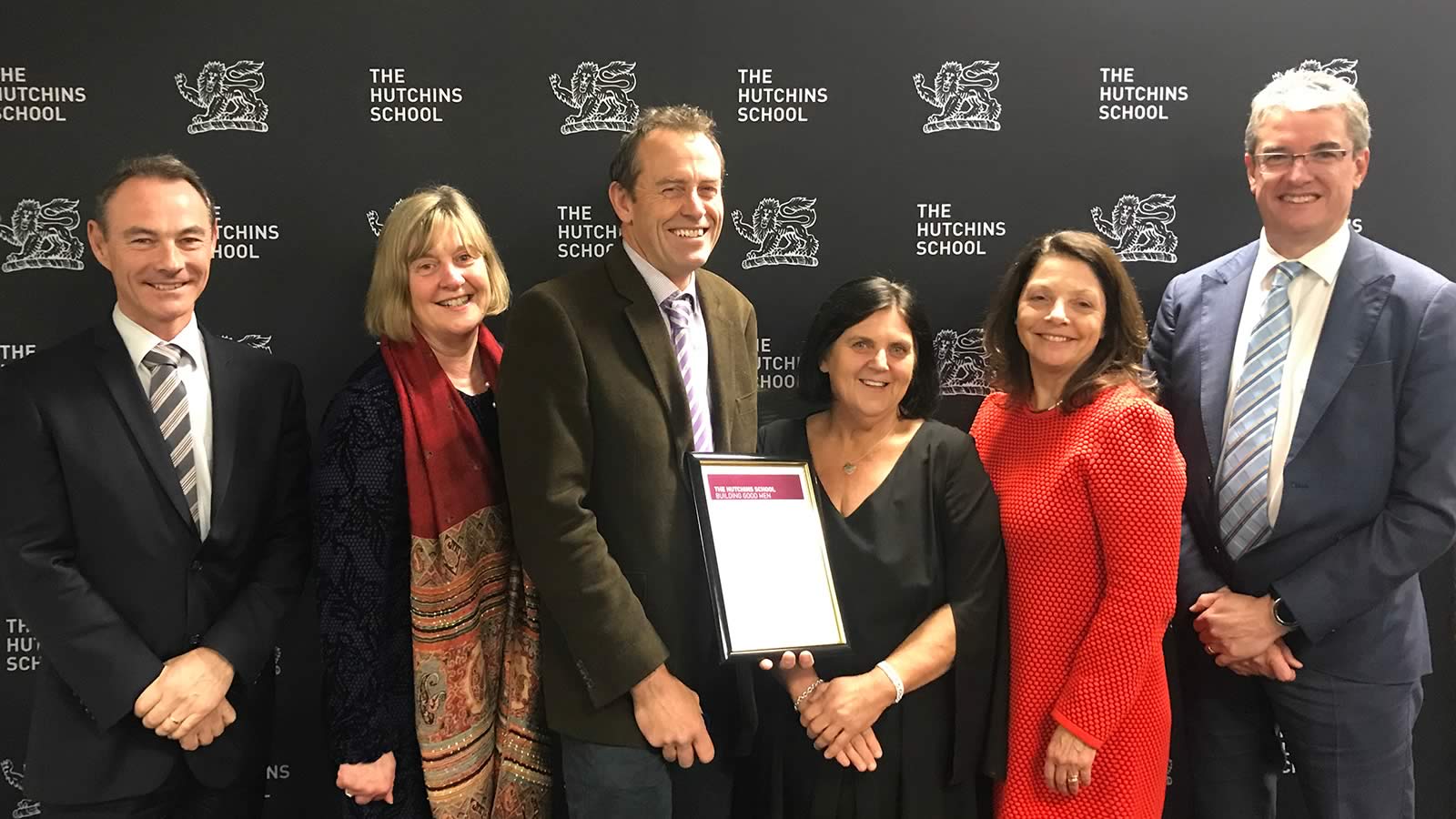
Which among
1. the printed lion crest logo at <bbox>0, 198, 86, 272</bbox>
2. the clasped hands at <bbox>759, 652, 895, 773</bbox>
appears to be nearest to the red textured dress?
the clasped hands at <bbox>759, 652, 895, 773</bbox>

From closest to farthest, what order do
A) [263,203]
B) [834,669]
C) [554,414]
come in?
[554,414]
[834,669]
[263,203]

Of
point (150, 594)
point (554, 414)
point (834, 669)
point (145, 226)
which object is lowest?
point (834, 669)

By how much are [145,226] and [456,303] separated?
77cm

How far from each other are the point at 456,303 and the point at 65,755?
55.7 inches

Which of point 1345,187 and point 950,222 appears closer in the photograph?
point 1345,187

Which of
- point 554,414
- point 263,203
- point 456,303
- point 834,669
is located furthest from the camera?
point 263,203

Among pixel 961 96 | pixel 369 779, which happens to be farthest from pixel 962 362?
pixel 369 779

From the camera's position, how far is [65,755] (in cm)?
245

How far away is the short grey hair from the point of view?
276 centimetres

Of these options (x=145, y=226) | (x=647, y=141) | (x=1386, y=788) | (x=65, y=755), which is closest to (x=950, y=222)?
(x=647, y=141)

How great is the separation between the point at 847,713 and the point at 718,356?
3.02 feet

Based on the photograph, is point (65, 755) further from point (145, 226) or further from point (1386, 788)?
point (1386, 788)

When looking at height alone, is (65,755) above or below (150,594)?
below

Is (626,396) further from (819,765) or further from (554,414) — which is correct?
(819,765)
